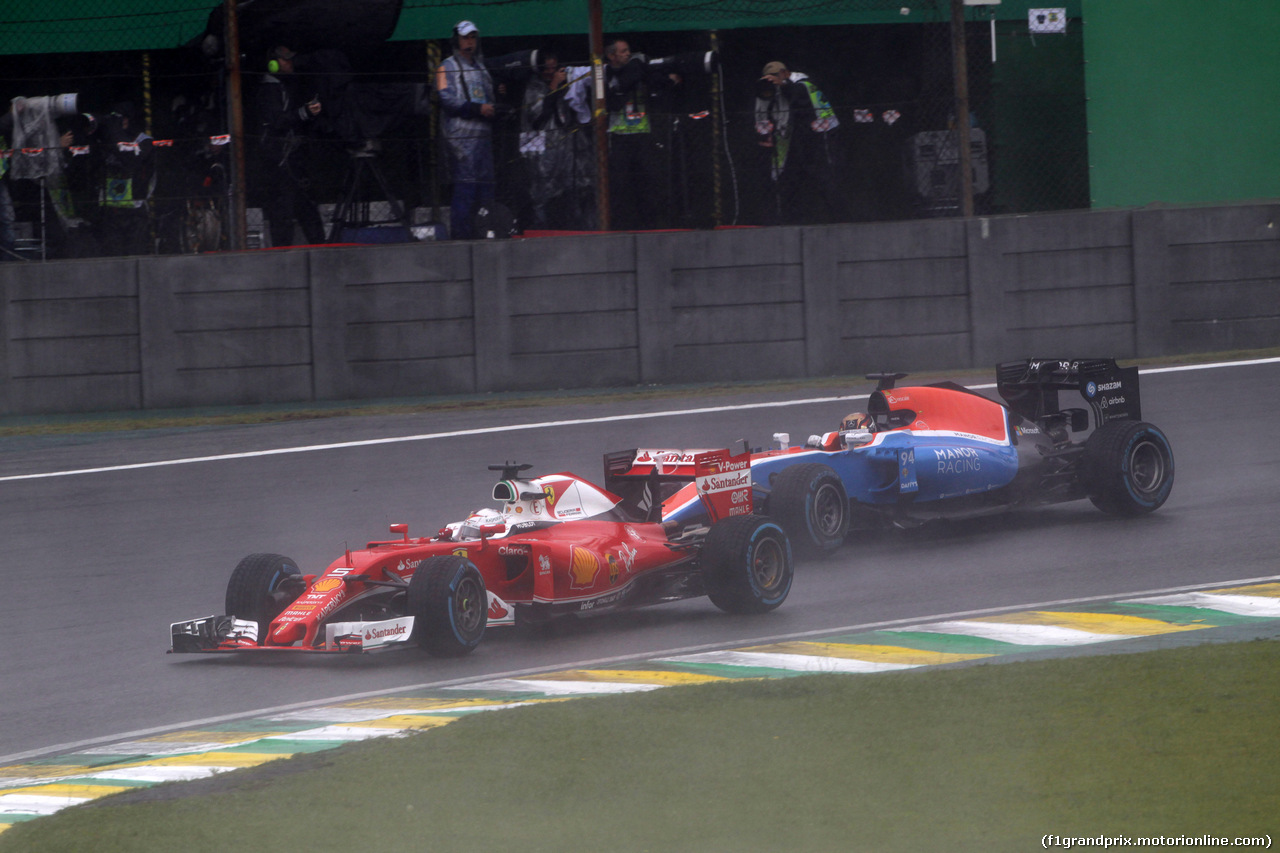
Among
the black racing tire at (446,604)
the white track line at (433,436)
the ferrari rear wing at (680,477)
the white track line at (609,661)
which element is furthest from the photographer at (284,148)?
the white track line at (609,661)

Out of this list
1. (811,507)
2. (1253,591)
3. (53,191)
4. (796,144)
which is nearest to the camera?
(1253,591)

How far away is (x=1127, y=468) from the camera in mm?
10203

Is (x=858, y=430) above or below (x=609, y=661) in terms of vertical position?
above

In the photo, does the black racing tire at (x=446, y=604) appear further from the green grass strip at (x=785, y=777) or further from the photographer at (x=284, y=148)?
the photographer at (x=284, y=148)

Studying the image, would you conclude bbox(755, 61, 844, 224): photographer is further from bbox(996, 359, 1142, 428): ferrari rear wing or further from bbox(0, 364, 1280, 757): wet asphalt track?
bbox(996, 359, 1142, 428): ferrari rear wing

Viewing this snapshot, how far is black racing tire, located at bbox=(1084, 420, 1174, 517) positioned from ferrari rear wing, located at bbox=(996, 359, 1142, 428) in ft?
0.98

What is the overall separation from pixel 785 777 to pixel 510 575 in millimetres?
3337

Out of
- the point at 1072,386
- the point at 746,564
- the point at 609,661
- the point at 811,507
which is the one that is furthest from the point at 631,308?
the point at 609,661

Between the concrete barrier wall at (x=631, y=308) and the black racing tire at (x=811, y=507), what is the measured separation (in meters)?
6.33

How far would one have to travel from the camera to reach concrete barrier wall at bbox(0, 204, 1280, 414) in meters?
15.2

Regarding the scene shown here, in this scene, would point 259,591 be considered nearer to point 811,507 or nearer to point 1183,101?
point 811,507

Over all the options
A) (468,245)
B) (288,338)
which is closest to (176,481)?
(288,338)

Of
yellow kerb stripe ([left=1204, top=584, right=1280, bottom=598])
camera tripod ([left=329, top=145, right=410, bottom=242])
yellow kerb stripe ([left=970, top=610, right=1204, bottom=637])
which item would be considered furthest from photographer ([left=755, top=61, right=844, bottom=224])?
yellow kerb stripe ([left=970, top=610, right=1204, bottom=637])

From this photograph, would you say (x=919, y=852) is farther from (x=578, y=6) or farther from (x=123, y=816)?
(x=578, y=6)
